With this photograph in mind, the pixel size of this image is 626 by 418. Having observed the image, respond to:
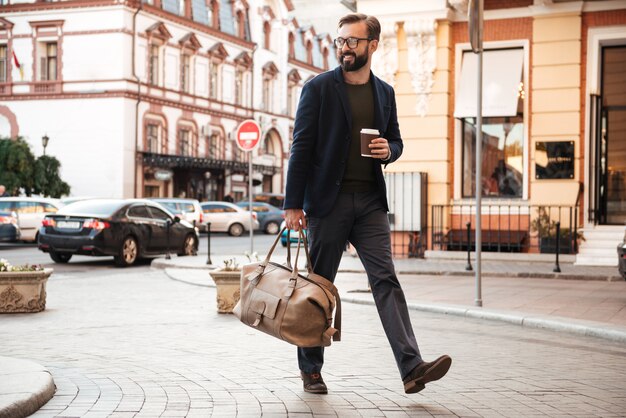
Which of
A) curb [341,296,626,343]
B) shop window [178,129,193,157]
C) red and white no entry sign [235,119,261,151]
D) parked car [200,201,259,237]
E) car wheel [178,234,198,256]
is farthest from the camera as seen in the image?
shop window [178,129,193,157]

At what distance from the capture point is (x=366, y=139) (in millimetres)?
5883

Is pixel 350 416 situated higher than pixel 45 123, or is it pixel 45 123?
pixel 45 123

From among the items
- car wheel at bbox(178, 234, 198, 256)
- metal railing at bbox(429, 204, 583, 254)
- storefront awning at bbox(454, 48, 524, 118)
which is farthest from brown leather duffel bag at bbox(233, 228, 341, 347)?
car wheel at bbox(178, 234, 198, 256)

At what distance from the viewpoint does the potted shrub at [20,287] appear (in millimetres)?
10922

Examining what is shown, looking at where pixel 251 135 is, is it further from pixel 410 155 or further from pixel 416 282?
pixel 416 282

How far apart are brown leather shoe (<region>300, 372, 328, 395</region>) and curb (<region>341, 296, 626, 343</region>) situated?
4.07 meters

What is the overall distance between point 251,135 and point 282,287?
14.2 m

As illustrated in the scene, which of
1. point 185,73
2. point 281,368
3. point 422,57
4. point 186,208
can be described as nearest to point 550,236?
point 422,57

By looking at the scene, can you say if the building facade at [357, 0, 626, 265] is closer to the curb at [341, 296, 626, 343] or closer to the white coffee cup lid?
the curb at [341, 296, 626, 343]

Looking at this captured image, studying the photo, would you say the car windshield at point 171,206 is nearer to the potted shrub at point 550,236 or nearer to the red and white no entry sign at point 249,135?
the red and white no entry sign at point 249,135

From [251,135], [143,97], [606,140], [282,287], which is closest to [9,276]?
[282,287]

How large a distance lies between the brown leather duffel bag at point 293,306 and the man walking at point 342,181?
23 cm

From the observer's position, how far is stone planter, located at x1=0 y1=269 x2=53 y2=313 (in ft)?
35.8

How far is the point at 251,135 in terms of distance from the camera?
19.8 metres
